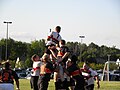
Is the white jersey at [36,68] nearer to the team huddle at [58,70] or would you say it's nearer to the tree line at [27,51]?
the team huddle at [58,70]

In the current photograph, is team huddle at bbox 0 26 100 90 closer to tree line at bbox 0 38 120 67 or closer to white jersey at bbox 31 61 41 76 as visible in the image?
white jersey at bbox 31 61 41 76

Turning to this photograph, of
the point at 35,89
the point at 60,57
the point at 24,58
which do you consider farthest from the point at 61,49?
the point at 24,58

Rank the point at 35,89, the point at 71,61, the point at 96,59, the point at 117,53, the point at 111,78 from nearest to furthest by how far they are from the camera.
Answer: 1. the point at 71,61
2. the point at 35,89
3. the point at 111,78
4. the point at 96,59
5. the point at 117,53

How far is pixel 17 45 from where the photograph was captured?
11194 centimetres

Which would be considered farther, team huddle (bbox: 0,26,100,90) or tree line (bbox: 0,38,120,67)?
tree line (bbox: 0,38,120,67)

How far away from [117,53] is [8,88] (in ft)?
443

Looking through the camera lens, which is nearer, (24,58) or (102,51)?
(24,58)

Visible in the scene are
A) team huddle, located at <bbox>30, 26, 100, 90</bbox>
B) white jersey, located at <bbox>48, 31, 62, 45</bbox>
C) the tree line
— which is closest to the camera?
team huddle, located at <bbox>30, 26, 100, 90</bbox>

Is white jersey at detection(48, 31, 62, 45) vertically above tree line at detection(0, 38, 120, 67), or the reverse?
tree line at detection(0, 38, 120, 67)

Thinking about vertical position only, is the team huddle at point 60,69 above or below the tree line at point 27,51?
below

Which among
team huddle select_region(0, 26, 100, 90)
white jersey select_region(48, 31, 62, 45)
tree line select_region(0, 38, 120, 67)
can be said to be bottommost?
team huddle select_region(0, 26, 100, 90)

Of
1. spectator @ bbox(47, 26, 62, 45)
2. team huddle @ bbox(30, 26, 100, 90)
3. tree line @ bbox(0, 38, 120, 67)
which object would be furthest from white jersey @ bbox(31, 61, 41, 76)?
tree line @ bbox(0, 38, 120, 67)

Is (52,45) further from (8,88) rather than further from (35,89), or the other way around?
(8,88)

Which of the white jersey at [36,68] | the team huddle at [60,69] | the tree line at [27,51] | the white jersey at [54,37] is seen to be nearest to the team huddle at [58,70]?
the team huddle at [60,69]
